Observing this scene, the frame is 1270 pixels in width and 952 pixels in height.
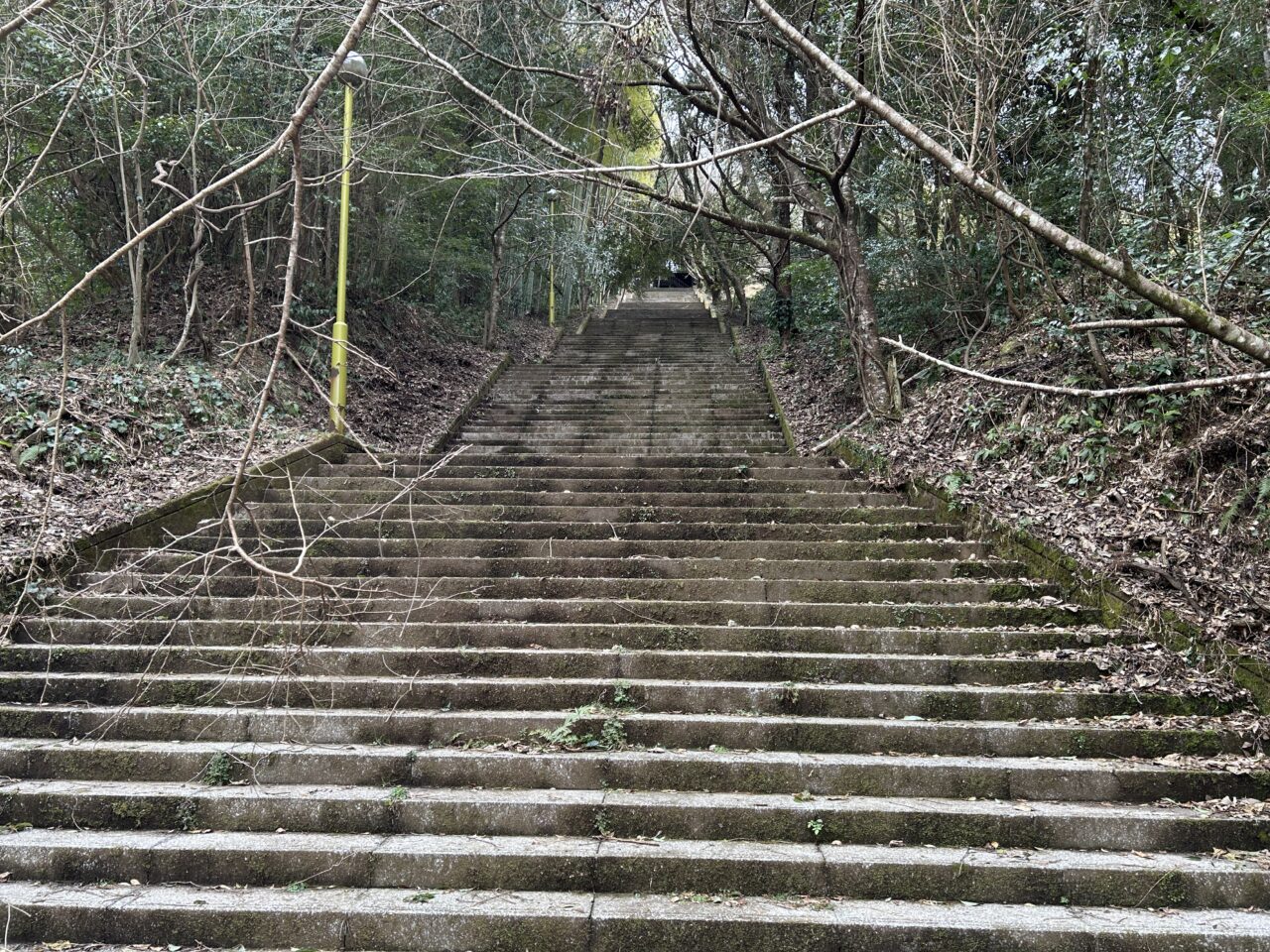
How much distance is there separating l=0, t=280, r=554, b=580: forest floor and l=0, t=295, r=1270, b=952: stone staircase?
2.87 feet

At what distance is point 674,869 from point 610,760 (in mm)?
783

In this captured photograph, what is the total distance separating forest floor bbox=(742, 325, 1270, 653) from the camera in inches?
195

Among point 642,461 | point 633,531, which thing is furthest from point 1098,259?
point 642,461

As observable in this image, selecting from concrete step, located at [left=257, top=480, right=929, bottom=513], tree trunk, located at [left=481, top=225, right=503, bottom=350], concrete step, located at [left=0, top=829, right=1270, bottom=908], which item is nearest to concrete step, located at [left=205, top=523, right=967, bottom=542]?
concrete step, located at [left=257, top=480, right=929, bottom=513]

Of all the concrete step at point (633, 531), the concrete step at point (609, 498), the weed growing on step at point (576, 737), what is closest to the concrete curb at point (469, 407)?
the concrete step at point (609, 498)

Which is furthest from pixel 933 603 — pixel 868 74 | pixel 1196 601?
pixel 868 74

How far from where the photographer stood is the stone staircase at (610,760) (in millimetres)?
3418

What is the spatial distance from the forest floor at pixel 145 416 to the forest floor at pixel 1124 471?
16.0ft

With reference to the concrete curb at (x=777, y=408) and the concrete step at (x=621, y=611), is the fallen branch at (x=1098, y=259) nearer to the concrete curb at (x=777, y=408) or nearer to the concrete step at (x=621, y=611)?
the concrete step at (x=621, y=611)

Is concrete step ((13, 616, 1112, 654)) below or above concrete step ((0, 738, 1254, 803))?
above

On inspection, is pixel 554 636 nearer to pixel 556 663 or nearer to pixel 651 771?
pixel 556 663

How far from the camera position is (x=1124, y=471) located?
6133mm

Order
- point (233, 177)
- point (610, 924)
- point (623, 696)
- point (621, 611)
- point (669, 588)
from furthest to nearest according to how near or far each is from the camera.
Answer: point (669, 588), point (621, 611), point (623, 696), point (610, 924), point (233, 177)

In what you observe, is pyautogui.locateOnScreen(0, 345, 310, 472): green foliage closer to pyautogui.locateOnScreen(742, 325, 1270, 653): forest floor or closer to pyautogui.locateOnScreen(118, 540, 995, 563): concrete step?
pyautogui.locateOnScreen(118, 540, 995, 563): concrete step
